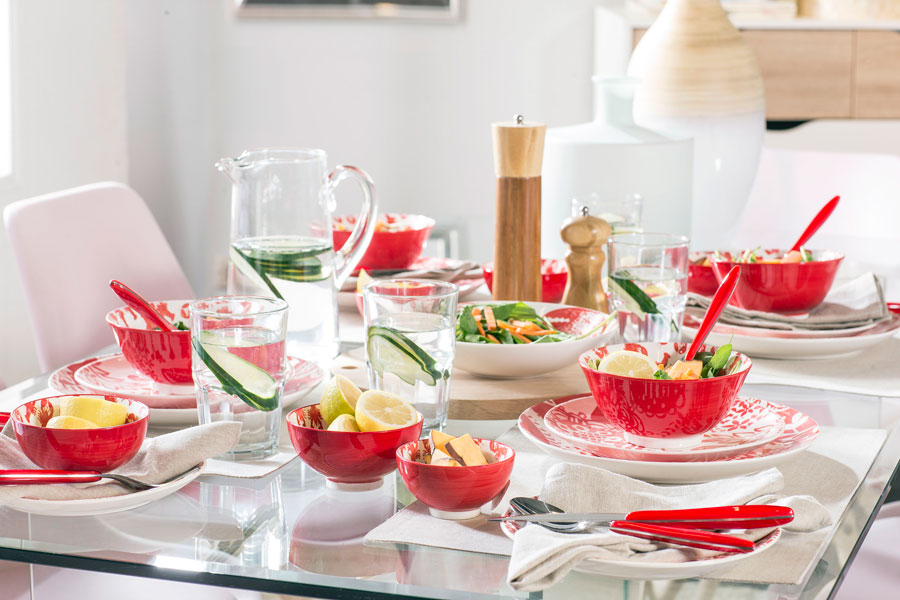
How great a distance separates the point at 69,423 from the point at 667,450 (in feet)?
1.53

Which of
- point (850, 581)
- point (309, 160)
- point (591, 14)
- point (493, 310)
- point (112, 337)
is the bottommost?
point (850, 581)

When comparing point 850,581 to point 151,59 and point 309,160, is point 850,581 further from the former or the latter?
point 151,59

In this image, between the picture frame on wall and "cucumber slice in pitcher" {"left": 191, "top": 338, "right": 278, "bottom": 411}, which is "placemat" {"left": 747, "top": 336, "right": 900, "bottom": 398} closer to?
"cucumber slice in pitcher" {"left": 191, "top": 338, "right": 278, "bottom": 411}

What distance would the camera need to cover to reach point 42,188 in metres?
3.10

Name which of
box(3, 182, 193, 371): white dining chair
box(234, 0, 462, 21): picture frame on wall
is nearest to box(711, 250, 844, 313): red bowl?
box(3, 182, 193, 371): white dining chair

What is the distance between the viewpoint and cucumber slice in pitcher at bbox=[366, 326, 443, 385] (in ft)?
3.18

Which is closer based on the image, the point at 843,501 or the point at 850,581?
the point at 843,501

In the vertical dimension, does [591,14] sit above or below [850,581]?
above

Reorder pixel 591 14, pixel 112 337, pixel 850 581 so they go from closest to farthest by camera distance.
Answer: pixel 850 581 < pixel 112 337 < pixel 591 14

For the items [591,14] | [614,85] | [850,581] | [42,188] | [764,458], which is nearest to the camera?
[764,458]

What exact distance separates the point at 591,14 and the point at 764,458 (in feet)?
9.83

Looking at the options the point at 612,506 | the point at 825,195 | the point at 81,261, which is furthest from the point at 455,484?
the point at 825,195

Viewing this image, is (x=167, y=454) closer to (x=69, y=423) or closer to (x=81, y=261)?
(x=69, y=423)

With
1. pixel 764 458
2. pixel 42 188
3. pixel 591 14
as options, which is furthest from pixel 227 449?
pixel 591 14
